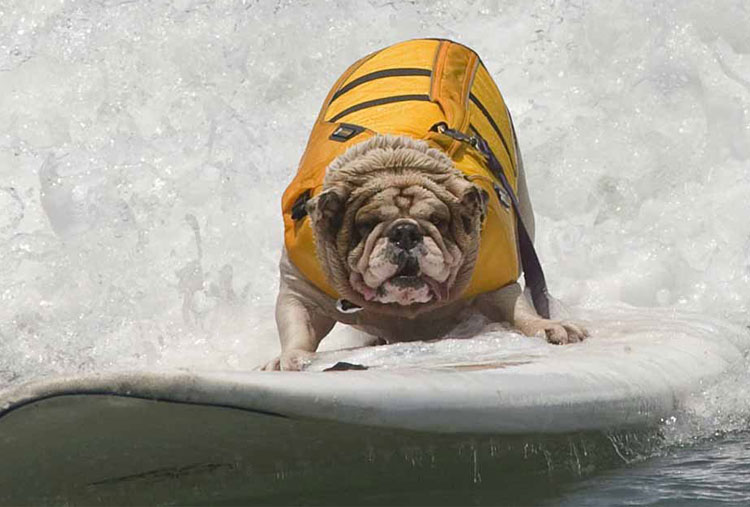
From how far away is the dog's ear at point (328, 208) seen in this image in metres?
5.69

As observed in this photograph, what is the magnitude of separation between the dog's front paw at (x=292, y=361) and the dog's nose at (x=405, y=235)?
533 mm

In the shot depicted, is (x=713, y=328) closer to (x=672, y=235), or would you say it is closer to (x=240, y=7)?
(x=672, y=235)

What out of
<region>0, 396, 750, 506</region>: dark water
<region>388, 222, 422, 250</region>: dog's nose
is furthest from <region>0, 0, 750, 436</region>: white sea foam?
<region>0, 396, 750, 506</region>: dark water

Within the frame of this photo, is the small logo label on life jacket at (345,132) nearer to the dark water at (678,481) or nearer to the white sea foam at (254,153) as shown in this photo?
the white sea foam at (254,153)

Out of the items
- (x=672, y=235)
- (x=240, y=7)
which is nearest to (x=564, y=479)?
(x=672, y=235)

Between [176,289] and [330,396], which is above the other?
[176,289]

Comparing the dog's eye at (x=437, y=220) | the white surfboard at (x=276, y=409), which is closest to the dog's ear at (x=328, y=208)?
the dog's eye at (x=437, y=220)

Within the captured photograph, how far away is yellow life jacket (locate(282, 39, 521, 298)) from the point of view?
19.8 feet

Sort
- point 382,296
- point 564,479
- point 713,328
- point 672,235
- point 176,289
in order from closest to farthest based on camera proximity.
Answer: point 564,479
point 382,296
point 713,328
point 176,289
point 672,235

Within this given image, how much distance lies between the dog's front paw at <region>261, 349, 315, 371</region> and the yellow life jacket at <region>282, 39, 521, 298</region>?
0.37m

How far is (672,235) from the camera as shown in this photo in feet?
28.0

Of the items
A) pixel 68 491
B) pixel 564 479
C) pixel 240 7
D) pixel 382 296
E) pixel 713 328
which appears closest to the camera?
pixel 68 491

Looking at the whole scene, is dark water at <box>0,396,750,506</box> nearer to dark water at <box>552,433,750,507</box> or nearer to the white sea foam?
dark water at <box>552,433,750,507</box>

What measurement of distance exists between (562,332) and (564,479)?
155 cm
